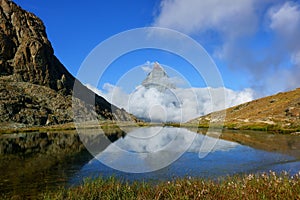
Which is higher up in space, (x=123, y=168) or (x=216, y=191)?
(x=216, y=191)

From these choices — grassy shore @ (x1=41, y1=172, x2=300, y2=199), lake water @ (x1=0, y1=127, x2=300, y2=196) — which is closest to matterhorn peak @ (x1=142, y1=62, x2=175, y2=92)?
lake water @ (x1=0, y1=127, x2=300, y2=196)

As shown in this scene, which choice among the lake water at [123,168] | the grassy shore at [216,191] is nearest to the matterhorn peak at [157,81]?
the lake water at [123,168]

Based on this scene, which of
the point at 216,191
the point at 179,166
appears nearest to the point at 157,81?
the point at 179,166

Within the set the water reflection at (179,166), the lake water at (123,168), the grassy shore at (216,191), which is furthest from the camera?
the water reflection at (179,166)

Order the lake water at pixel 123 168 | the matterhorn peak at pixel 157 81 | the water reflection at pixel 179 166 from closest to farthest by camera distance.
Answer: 1. the lake water at pixel 123 168
2. the water reflection at pixel 179 166
3. the matterhorn peak at pixel 157 81

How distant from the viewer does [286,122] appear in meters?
109

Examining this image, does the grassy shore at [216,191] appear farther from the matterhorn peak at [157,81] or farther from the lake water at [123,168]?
the matterhorn peak at [157,81]

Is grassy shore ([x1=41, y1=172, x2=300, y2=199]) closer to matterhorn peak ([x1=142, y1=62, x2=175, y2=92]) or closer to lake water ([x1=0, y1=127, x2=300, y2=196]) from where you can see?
lake water ([x1=0, y1=127, x2=300, y2=196])

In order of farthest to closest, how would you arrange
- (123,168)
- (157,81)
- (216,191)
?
(157,81) → (123,168) → (216,191)

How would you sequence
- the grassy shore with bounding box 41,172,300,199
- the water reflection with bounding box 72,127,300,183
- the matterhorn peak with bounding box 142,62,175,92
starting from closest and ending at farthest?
the grassy shore with bounding box 41,172,300,199 < the water reflection with bounding box 72,127,300,183 < the matterhorn peak with bounding box 142,62,175,92

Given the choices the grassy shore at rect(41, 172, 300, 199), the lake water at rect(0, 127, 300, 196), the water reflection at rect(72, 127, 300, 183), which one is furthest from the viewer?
the water reflection at rect(72, 127, 300, 183)

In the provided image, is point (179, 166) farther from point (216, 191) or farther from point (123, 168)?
point (216, 191)

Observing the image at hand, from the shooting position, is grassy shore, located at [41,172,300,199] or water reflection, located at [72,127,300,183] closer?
grassy shore, located at [41,172,300,199]

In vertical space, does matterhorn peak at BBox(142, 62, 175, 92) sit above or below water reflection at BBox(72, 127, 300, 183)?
above
